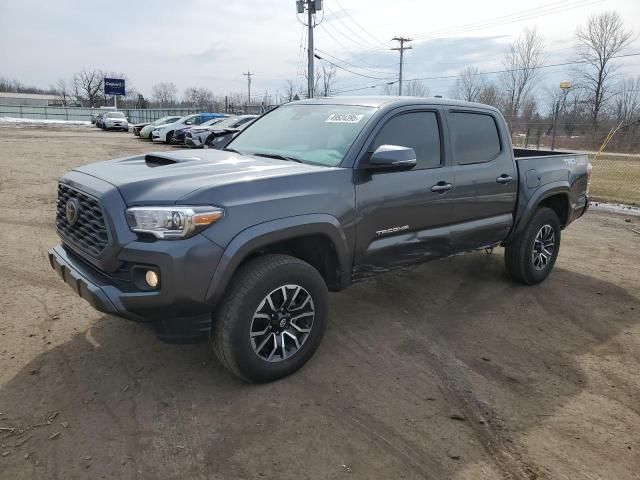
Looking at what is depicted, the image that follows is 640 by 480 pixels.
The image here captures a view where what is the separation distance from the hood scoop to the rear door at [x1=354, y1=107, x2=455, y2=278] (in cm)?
127

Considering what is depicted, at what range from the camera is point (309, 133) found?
162 inches

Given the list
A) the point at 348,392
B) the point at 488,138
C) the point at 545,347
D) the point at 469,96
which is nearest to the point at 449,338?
the point at 545,347

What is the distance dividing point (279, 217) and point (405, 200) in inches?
48.0

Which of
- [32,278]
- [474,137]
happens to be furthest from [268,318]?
[32,278]

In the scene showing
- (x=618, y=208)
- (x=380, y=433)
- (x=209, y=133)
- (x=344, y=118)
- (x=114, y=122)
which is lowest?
(x=380, y=433)

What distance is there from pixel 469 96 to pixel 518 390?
47.3m

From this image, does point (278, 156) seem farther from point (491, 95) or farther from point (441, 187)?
point (491, 95)

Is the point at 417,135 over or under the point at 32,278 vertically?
over

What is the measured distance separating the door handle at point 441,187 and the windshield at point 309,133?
2.71ft

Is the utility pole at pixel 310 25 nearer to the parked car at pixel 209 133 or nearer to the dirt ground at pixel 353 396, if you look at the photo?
the parked car at pixel 209 133

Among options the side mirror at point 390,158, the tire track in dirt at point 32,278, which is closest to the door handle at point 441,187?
the side mirror at point 390,158

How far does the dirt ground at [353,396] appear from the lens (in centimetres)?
264

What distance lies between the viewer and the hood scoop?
144 inches

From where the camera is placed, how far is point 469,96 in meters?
46.7
